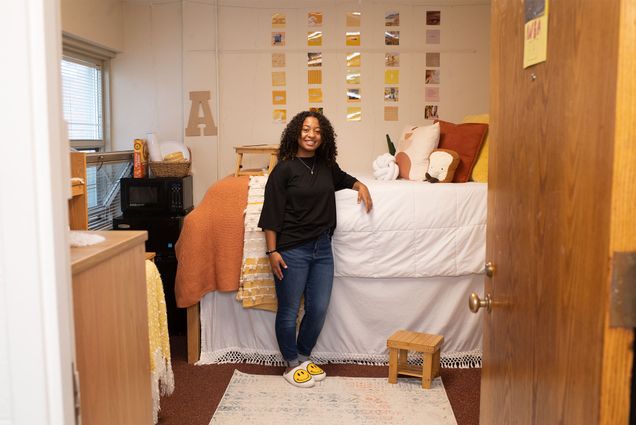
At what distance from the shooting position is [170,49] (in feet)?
15.6

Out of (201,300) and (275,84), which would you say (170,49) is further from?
(201,300)

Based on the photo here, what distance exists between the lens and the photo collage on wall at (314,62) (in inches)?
187

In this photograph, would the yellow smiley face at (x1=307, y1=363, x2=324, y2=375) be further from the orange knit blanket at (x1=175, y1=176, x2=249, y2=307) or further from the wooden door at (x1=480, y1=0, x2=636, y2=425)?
the wooden door at (x1=480, y1=0, x2=636, y2=425)

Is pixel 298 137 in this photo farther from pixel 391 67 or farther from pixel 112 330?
pixel 112 330

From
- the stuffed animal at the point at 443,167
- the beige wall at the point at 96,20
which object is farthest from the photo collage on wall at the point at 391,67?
the beige wall at the point at 96,20

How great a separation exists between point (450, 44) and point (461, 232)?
1946 millimetres

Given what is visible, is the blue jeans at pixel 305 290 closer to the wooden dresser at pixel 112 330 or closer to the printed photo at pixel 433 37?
the wooden dresser at pixel 112 330

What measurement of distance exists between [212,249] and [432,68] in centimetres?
236

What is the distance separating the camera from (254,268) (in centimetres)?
338

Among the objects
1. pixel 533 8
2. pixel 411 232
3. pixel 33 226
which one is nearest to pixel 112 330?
pixel 33 226

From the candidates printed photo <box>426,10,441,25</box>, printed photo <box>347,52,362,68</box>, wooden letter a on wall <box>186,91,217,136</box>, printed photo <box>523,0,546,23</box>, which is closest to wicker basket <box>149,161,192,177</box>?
wooden letter a on wall <box>186,91,217,136</box>

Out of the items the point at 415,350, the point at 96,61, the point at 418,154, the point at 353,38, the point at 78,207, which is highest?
the point at 353,38

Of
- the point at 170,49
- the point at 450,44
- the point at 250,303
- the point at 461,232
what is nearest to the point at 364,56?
the point at 450,44

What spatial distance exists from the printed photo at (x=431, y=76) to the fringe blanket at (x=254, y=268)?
6.68ft
